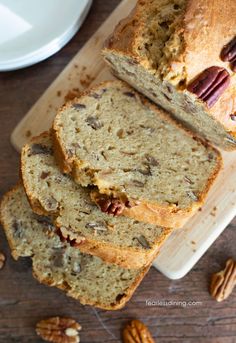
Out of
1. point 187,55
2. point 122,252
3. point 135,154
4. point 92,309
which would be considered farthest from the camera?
point 92,309

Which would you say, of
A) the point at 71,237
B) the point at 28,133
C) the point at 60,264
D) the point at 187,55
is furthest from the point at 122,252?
the point at 187,55

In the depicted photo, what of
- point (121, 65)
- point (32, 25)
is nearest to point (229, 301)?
point (121, 65)

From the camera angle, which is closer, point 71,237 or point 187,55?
point 187,55

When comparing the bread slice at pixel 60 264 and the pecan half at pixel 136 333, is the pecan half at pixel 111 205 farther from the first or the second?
the pecan half at pixel 136 333

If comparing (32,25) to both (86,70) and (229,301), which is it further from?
(229,301)

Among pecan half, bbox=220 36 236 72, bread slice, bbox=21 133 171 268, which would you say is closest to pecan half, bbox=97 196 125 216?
bread slice, bbox=21 133 171 268

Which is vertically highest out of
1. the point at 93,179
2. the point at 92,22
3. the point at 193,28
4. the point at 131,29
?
the point at 193,28

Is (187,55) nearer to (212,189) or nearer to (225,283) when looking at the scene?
(212,189)
